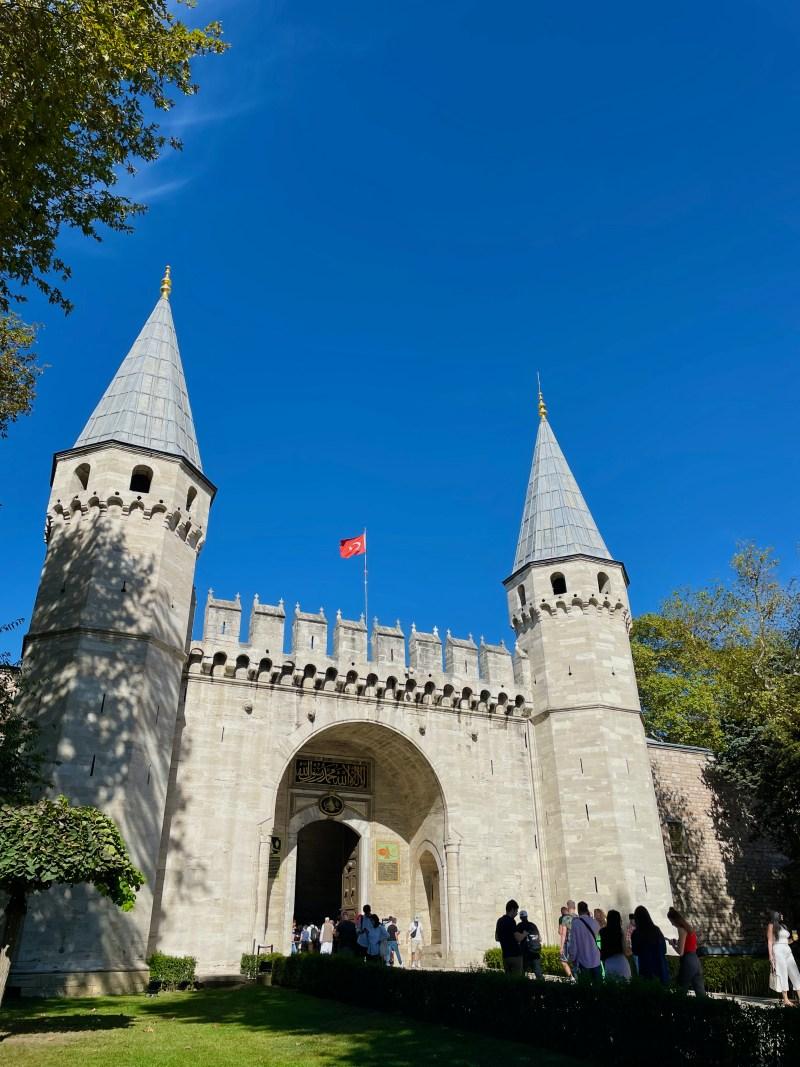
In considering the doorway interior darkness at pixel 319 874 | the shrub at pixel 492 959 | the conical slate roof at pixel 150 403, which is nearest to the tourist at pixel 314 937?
the shrub at pixel 492 959

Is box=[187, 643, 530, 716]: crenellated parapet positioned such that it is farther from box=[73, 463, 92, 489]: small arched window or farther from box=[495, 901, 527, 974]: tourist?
box=[495, 901, 527, 974]: tourist

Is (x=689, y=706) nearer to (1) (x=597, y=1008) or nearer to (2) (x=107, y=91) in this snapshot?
(1) (x=597, y=1008)

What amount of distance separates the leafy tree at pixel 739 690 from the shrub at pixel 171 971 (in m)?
16.6

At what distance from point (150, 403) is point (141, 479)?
2420 millimetres

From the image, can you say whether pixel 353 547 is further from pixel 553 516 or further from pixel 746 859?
pixel 746 859

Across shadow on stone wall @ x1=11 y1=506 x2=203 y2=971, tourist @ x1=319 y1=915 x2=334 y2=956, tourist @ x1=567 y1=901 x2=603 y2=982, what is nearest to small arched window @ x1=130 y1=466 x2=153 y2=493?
shadow on stone wall @ x1=11 y1=506 x2=203 y2=971

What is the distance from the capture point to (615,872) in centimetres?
1966

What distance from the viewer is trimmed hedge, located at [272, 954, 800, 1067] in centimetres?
761

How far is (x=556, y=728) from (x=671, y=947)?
19.6 feet

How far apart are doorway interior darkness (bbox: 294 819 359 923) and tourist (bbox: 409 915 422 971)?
5.57 metres

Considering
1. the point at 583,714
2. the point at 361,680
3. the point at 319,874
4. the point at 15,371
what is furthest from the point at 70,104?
the point at 319,874

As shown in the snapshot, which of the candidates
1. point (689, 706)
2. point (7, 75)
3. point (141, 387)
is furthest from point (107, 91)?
point (689, 706)

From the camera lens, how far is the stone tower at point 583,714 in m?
20.1

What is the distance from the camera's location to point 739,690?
26.7 meters
